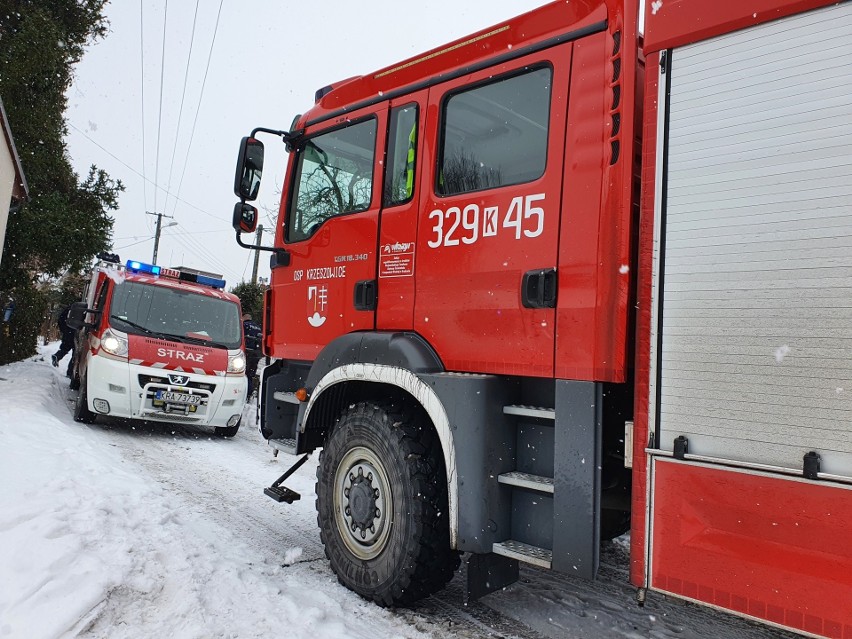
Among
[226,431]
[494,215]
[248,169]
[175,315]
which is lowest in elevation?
[226,431]

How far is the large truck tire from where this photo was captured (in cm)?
311

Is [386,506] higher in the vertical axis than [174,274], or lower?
lower

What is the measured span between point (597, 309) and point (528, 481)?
82 centimetres

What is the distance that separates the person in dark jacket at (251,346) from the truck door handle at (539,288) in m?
7.54

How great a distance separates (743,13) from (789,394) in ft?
4.53

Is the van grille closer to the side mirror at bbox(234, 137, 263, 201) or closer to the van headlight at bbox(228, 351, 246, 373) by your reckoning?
the van headlight at bbox(228, 351, 246, 373)

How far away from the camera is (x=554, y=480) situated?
265 cm

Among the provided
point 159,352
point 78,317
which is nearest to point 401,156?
point 159,352

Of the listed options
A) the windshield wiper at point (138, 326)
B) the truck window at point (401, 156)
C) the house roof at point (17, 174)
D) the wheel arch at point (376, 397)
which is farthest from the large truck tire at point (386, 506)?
the house roof at point (17, 174)

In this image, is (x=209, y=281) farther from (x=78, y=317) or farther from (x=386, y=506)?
(x=386, y=506)

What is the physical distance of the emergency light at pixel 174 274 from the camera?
9.36 meters

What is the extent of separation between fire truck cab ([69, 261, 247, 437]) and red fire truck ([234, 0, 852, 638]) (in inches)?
195

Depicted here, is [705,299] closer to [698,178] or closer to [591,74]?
[698,178]

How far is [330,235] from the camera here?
13.3 feet
